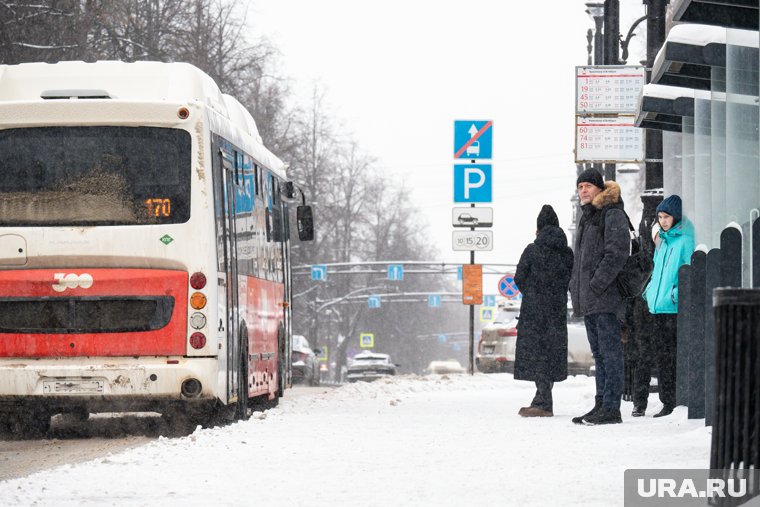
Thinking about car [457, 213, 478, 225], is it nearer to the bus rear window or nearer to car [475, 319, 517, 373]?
car [475, 319, 517, 373]

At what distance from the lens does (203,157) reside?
13.8m

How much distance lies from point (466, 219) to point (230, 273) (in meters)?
15.0

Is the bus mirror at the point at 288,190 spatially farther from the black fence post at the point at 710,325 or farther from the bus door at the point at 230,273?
the black fence post at the point at 710,325

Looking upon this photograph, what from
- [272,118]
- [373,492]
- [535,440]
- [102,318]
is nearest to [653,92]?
[535,440]

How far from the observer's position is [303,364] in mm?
40844

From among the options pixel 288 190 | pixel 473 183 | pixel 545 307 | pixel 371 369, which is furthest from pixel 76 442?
pixel 371 369

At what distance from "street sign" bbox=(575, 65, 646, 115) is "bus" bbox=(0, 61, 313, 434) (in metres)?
10.2

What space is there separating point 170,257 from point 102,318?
0.78 meters

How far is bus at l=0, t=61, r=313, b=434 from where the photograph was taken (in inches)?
521

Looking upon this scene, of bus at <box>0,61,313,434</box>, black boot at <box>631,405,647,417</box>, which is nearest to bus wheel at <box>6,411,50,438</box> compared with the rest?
bus at <box>0,61,313,434</box>

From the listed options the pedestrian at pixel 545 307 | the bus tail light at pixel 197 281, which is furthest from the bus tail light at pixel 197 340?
the pedestrian at pixel 545 307

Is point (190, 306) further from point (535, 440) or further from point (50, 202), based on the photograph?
point (535, 440)

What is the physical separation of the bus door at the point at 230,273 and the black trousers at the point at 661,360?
3.86m

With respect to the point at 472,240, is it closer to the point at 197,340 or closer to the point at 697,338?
the point at 197,340
